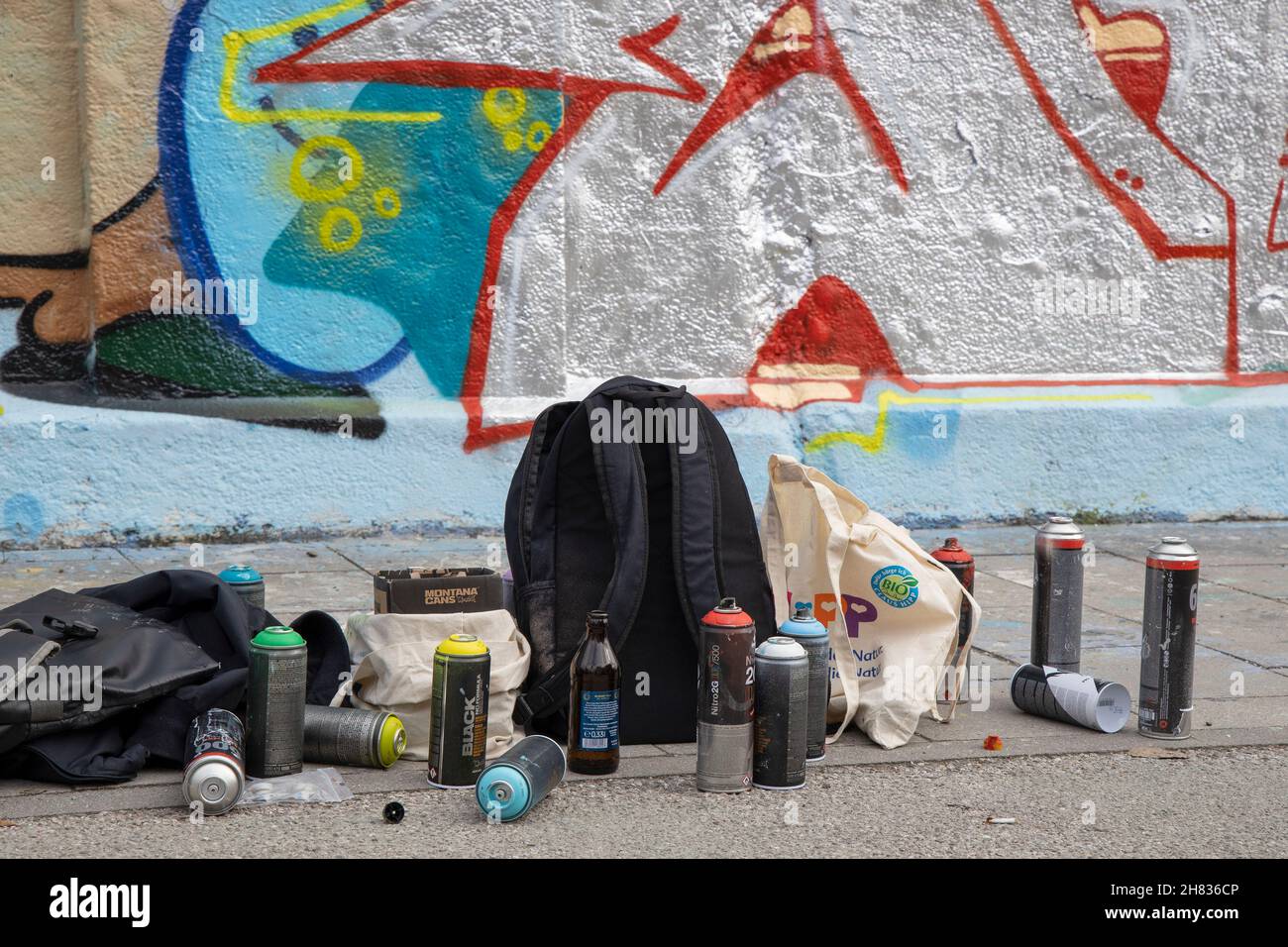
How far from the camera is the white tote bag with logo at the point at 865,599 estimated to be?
3.89 metres

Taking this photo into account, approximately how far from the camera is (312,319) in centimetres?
657

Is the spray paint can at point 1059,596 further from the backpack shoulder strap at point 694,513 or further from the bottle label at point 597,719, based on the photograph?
the bottle label at point 597,719

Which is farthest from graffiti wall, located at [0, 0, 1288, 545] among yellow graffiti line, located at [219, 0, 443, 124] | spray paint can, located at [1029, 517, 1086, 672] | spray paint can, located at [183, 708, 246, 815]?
spray paint can, located at [183, 708, 246, 815]

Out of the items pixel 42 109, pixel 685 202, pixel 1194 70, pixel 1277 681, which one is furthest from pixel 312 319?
pixel 1194 70

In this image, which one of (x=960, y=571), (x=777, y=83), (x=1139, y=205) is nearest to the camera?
(x=960, y=571)

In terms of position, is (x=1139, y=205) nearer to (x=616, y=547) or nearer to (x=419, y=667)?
(x=616, y=547)

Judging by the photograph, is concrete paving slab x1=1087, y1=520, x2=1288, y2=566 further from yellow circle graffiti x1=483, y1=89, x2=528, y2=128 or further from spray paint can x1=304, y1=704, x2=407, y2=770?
spray paint can x1=304, y1=704, x2=407, y2=770

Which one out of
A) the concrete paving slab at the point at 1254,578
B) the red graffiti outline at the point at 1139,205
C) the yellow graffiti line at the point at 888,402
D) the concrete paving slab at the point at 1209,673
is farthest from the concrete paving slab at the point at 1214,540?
the concrete paving slab at the point at 1209,673

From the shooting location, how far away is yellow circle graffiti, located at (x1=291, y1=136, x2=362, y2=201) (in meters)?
6.53

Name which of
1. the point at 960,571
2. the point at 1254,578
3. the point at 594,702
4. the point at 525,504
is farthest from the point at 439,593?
the point at 1254,578

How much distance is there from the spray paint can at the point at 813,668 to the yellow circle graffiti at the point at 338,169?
377 cm

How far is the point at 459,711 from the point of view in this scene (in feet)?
11.1

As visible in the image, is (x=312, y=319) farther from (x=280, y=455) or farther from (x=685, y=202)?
(x=685, y=202)

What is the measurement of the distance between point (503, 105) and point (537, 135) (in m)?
0.21
